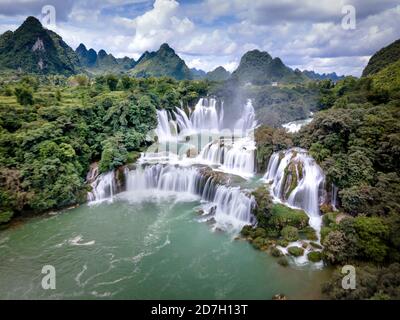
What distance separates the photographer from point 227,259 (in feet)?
44.7

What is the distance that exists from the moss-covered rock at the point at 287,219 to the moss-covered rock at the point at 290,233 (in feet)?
1.33

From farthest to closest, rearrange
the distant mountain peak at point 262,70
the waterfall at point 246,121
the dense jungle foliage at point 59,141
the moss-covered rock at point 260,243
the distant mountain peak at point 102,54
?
1. the distant mountain peak at point 102,54
2. the distant mountain peak at point 262,70
3. the waterfall at point 246,121
4. the dense jungle foliage at point 59,141
5. the moss-covered rock at point 260,243

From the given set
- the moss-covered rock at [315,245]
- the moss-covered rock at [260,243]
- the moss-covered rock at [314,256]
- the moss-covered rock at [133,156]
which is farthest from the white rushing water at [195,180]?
the moss-covered rock at [314,256]

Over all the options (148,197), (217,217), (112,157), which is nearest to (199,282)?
(217,217)

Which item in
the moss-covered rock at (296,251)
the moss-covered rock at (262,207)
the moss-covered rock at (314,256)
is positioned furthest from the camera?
the moss-covered rock at (262,207)

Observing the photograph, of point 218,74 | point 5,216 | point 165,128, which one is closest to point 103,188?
point 5,216

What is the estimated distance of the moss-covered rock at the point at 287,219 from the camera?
49.2 feet

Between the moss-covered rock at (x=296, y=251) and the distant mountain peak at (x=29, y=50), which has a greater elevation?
the distant mountain peak at (x=29, y=50)

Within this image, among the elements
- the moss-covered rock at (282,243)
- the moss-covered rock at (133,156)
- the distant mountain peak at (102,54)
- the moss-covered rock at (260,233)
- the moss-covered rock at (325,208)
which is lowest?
the moss-covered rock at (282,243)

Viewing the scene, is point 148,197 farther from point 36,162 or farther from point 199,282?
point 199,282

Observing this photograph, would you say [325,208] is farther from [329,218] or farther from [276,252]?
[276,252]

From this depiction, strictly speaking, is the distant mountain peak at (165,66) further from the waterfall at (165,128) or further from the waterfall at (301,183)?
the waterfall at (301,183)
